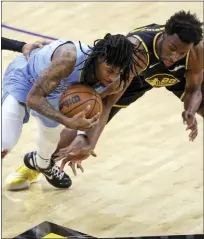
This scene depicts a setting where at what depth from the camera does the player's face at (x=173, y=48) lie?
4.75m

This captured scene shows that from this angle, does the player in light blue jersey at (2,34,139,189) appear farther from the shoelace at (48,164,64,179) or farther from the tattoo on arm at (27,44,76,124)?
the shoelace at (48,164,64,179)

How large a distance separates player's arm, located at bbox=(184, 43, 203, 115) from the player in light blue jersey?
753mm

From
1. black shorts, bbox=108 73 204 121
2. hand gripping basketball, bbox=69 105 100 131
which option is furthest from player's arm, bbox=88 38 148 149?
black shorts, bbox=108 73 204 121

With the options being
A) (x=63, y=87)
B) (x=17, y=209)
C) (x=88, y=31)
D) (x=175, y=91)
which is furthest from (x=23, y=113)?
(x=88, y=31)

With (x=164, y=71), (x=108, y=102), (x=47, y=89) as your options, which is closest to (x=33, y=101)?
(x=47, y=89)

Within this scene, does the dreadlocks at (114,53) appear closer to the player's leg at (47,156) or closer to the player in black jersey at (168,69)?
the player in black jersey at (168,69)

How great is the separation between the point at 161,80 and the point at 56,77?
1.24 meters

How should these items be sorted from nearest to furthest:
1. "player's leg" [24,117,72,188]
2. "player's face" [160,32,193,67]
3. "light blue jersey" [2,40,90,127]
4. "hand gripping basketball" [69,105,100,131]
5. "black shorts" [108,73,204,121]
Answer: "hand gripping basketball" [69,105,100,131] → "light blue jersey" [2,40,90,127] → "player's face" [160,32,193,67] → "player's leg" [24,117,72,188] → "black shorts" [108,73,204,121]

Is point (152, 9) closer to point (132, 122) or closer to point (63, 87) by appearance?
point (132, 122)

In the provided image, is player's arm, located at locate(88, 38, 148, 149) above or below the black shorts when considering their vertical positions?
below

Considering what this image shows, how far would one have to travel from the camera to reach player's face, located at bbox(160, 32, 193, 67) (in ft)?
15.6

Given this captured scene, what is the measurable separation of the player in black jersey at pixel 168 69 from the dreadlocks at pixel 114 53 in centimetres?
40

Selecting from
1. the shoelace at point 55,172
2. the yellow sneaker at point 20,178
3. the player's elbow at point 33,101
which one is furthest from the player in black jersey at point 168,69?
the yellow sneaker at point 20,178

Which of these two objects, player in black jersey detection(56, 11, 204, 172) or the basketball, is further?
player in black jersey detection(56, 11, 204, 172)
